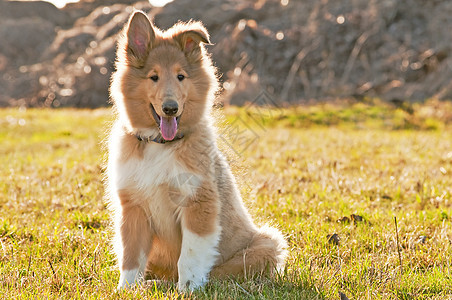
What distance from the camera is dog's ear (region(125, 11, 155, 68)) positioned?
370 cm

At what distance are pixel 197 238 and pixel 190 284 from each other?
0.33m

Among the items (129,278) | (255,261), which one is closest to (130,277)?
(129,278)

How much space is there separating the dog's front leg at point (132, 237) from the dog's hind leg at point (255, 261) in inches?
21.7

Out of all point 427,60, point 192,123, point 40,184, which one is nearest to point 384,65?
point 427,60

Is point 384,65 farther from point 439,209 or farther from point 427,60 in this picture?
point 439,209

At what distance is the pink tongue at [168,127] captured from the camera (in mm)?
3605

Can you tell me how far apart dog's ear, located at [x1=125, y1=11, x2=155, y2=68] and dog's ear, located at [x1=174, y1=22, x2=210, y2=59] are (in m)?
0.22

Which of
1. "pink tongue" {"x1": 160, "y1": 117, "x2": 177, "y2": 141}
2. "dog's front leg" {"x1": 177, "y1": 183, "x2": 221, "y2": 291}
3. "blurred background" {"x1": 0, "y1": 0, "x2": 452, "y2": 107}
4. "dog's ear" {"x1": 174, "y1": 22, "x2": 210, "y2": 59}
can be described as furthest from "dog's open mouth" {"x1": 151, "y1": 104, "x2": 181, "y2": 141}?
"blurred background" {"x1": 0, "y1": 0, "x2": 452, "y2": 107}

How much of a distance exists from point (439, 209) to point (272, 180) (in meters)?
2.15

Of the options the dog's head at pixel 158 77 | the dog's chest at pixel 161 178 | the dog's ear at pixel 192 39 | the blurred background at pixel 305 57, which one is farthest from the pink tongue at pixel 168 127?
the blurred background at pixel 305 57

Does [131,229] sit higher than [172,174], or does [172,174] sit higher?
[172,174]

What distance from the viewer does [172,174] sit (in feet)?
11.6

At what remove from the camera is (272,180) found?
265 inches

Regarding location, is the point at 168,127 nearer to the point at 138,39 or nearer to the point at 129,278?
the point at 138,39
